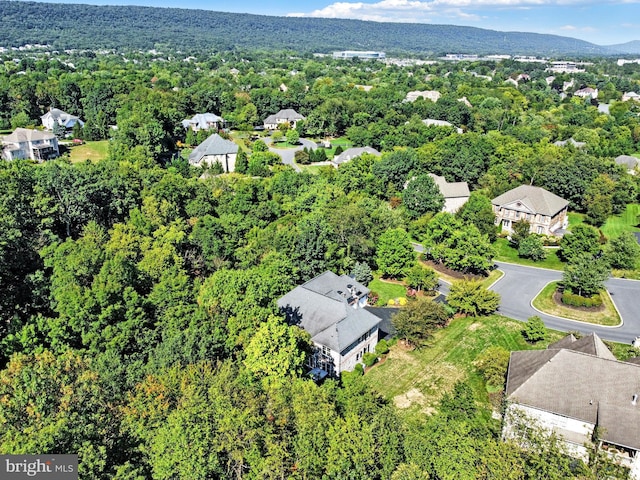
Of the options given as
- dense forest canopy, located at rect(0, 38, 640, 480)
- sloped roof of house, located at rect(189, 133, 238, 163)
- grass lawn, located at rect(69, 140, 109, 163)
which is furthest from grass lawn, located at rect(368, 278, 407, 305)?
grass lawn, located at rect(69, 140, 109, 163)

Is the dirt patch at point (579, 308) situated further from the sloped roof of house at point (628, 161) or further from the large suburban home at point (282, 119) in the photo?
the large suburban home at point (282, 119)

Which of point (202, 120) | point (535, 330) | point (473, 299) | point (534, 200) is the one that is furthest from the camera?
point (202, 120)

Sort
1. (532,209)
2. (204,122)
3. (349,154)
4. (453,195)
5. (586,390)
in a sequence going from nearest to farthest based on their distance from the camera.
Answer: (586,390) → (532,209) → (453,195) → (349,154) → (204,122)

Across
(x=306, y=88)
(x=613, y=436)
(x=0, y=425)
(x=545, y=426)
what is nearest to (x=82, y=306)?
(x=0, y=425)

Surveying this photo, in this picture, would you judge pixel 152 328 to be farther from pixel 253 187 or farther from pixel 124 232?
pixel 253 187

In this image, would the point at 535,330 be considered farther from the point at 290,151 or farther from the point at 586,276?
the point at 290,151

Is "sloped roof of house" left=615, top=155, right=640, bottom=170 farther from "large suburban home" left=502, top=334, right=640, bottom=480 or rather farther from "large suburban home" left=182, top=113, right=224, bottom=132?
"large suburban home" left=182, top=113, right=224, bottom=132

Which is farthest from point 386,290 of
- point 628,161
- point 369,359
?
point 628,161
